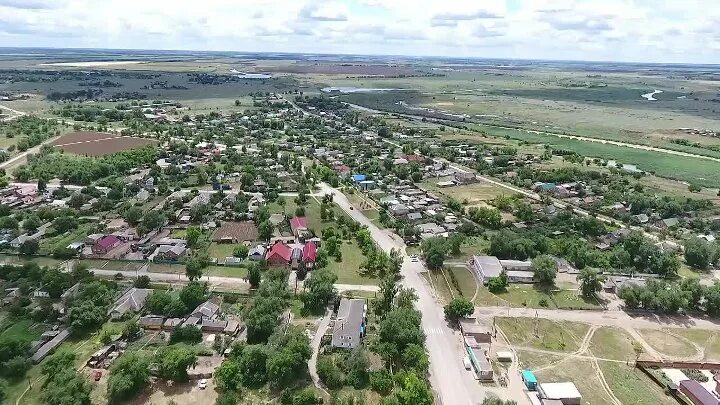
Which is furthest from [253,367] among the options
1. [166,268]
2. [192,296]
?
[166,268]

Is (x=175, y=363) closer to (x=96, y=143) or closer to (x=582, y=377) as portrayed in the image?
(x=582, y=377)

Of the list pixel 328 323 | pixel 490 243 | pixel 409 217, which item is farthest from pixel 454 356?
pixel 409 217

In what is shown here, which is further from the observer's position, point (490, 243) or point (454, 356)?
point (490, 243)

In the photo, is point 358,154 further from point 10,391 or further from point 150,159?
point 10,391

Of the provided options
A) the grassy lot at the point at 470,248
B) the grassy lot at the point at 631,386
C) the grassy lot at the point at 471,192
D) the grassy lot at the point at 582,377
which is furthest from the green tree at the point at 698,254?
the grassy lot at the point at 471,192

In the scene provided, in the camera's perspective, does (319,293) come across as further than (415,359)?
Yes
